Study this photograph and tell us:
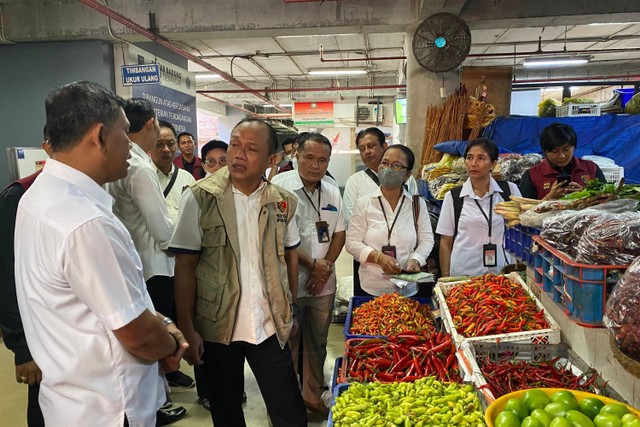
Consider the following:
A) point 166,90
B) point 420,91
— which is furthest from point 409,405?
point 166,90

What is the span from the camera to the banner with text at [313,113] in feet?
48.2

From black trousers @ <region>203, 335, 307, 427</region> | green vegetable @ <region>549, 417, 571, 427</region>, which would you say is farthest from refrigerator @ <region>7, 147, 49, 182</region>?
green vegetable @ <region>549, 417, 571, 427</region>

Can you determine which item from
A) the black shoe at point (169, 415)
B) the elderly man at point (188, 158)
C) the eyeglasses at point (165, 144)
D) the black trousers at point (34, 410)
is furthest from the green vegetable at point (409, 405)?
the elderly man at point (188, 158)

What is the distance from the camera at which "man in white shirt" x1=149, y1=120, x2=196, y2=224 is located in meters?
3.44

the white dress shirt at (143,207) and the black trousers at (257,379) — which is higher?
the white dress shirt at (143,207)

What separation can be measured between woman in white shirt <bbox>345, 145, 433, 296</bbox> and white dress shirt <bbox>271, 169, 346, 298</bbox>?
15cm

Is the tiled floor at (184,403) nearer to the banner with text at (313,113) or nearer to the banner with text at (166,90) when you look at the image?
the banner with text at (166,90)

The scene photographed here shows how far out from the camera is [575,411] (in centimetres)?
122

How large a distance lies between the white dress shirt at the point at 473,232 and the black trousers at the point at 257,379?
156 centimetres

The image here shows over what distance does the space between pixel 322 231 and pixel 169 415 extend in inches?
67.6

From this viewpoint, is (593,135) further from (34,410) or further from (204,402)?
(34,410)

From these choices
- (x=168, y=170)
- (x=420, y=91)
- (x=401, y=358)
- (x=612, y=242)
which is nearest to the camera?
(x=612, y=242)

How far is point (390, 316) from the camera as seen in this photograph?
2.53 meters

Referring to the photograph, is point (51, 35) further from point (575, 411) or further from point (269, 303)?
point (575, 411)
